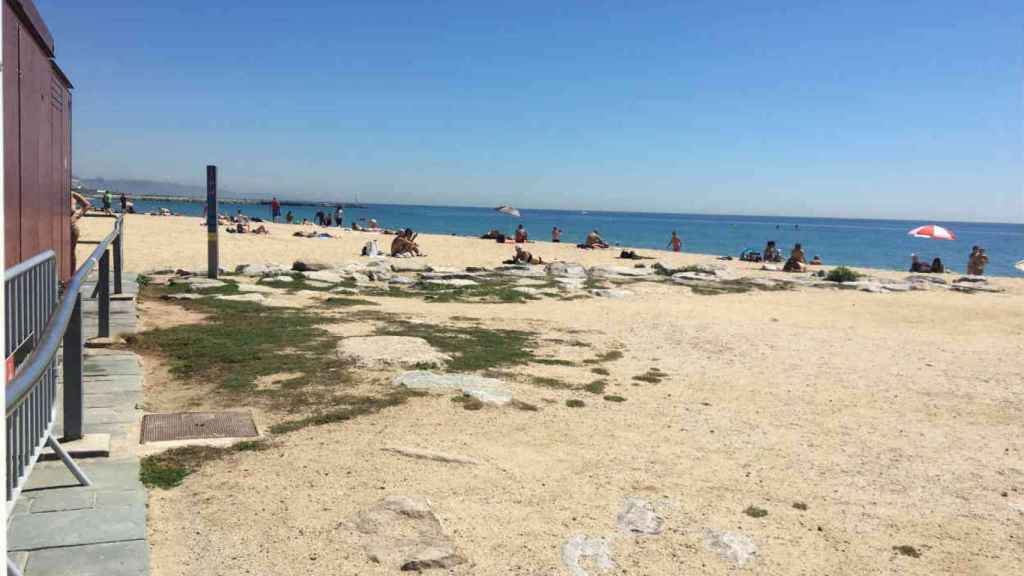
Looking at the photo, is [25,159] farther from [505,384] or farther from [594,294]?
[594,294]

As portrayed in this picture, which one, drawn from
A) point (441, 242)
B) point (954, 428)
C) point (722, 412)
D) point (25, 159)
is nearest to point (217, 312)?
point (25, 159)

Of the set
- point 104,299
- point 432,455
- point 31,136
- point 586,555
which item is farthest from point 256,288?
point 586,555

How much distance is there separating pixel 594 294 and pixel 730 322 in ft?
11.9

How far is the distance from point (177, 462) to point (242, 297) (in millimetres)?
8068

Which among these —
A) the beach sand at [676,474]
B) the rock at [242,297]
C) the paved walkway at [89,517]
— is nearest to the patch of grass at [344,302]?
the rock at [242,297]

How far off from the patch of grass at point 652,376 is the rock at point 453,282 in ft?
26.7

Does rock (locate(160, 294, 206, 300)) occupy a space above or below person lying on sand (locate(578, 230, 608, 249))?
below

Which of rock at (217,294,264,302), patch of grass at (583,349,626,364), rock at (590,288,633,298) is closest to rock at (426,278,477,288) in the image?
rock at (590,288,633,298)

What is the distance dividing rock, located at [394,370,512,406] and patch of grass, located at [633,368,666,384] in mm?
1629

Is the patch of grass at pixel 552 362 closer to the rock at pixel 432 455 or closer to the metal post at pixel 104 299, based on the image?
the rock at pixel 432 455

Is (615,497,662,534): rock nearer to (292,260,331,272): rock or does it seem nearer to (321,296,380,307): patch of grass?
(321,296,380,307): patch of grass

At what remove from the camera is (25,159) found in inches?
242

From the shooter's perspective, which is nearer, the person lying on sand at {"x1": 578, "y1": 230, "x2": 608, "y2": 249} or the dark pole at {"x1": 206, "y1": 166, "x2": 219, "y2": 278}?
the dark pole at {"x1": 206, "y1": 166, "x2": 219, "y2": 278}

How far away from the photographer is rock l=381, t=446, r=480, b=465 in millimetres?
5371
